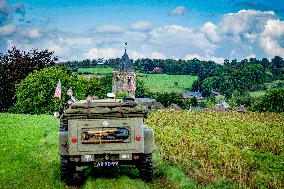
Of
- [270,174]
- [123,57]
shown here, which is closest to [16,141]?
[270,174]

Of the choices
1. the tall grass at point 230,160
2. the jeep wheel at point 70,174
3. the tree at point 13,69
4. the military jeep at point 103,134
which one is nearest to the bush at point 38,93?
the tree at point 13,69

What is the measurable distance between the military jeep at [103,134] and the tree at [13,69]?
56077 millimetres

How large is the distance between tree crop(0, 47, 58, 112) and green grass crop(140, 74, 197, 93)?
84.9 meters

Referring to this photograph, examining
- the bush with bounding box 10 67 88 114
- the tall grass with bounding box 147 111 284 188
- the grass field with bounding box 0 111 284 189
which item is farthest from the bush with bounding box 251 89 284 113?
the grass field with bounding box 0 111 284 189

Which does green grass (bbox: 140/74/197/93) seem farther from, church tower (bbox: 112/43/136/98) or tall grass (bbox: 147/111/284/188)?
tall grass (bbox: 147/111/284/188)

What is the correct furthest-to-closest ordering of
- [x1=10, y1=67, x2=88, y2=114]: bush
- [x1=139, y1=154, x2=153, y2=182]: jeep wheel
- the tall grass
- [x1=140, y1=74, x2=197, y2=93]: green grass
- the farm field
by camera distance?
the farm field
[x1=140, y1=74, x2=197, y2=93]: green grass
[x1=10, y1=67, x2=88, y2=114]: bush
[x1=139, y1=154, x2=153, y2=182]: jeep wheel
the tall grass

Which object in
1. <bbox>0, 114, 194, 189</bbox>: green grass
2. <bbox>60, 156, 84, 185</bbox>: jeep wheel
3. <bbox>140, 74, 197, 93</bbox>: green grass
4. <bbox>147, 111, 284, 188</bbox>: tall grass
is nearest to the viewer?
<bbox>147, 111, 284, 188</bbox>: tall grass

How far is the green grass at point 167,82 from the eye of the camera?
160 metres

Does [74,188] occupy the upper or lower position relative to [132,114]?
lower

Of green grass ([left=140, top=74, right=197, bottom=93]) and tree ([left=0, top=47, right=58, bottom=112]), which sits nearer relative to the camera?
tree ([left=0, top=47, right=58, bottom=112])

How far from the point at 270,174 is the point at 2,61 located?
61287 millimetres

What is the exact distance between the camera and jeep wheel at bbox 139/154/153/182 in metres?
12.8

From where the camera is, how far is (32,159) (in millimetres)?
16844

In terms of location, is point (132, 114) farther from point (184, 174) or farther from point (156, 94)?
point (156, 94)
